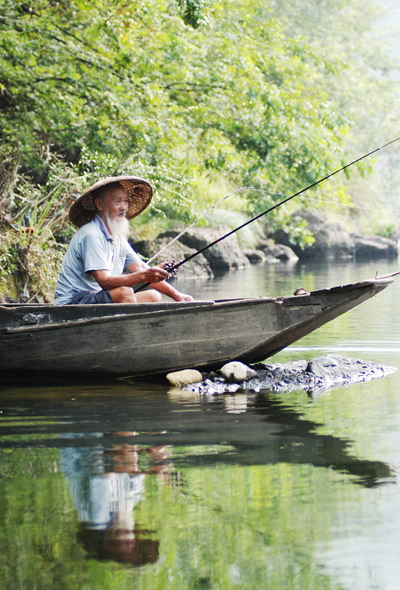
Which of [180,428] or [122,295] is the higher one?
[122,295]

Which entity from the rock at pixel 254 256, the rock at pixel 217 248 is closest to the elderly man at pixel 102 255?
the rock at pixel 217 248

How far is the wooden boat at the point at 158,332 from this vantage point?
655cm

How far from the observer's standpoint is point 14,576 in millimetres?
3184

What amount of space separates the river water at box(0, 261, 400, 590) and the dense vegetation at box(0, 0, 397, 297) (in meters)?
4.21

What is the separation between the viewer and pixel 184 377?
264 inches

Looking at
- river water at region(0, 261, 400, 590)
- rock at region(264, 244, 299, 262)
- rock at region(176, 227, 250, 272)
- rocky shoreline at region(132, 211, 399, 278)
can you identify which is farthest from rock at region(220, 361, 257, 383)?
rock at region(264, 244, 299, 262)

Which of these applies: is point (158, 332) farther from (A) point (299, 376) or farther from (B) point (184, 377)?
(A) point (299, 376)

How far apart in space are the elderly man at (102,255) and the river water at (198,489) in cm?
66

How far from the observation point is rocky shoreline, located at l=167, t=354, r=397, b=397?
6551 mm

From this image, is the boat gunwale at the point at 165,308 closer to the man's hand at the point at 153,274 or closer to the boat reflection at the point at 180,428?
the man's hand at the point at 153,274

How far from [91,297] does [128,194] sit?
0.93 meters

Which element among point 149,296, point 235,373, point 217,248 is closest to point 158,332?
point 149,296

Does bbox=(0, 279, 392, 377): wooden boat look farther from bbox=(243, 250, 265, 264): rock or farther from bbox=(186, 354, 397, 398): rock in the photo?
bbox=(243, 250, 265, 264): rock

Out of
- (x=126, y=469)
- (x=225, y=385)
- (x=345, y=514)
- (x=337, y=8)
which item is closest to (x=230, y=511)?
(x=345, y=514)
